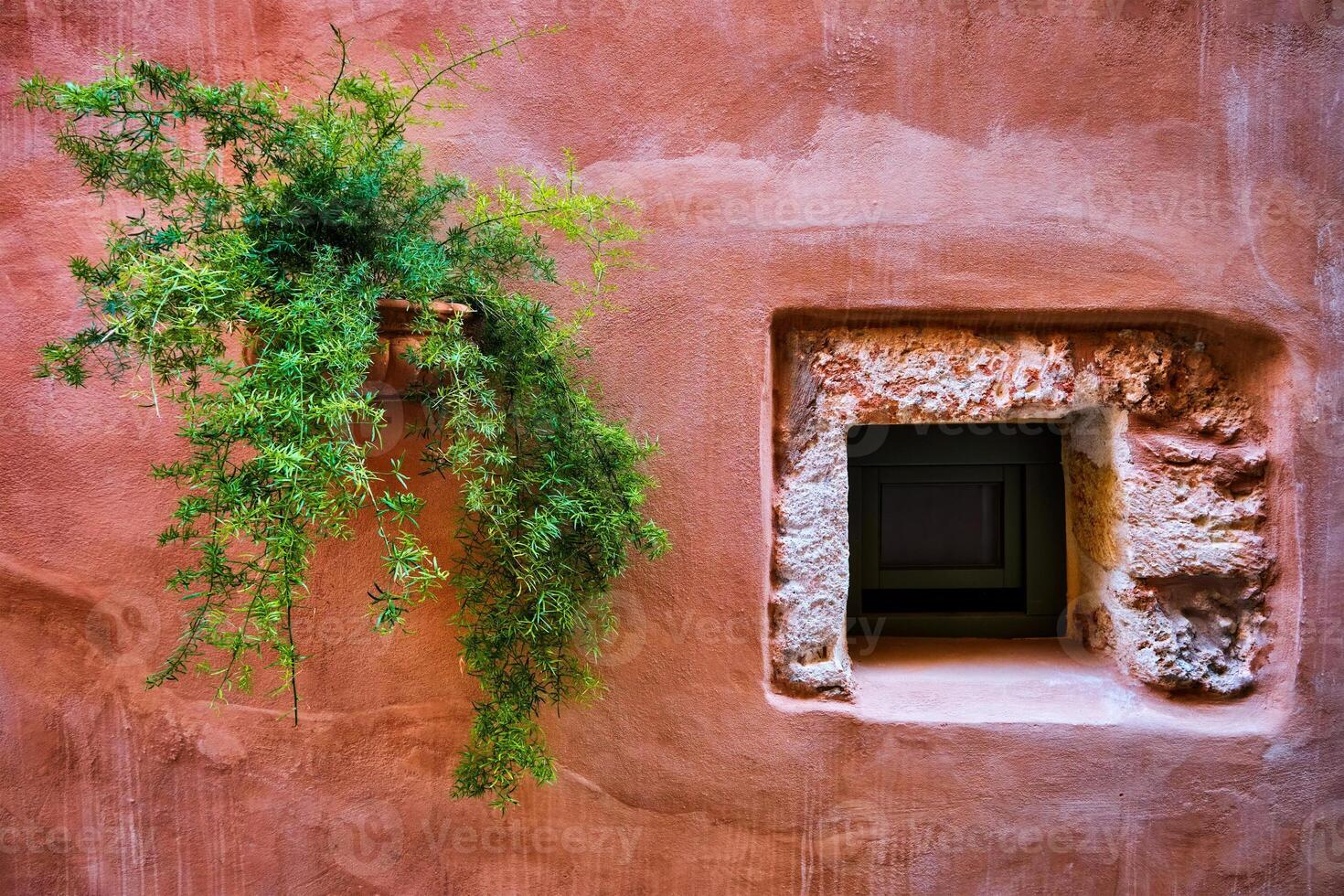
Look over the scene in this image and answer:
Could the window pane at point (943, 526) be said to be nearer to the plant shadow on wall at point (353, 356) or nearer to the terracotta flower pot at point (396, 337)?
the plant shadow on wall at point (353, 356)

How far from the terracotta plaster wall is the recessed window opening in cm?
48

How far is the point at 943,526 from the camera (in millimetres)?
2812

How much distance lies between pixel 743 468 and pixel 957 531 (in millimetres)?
969

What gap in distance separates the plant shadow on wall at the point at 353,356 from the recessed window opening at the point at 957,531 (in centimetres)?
92

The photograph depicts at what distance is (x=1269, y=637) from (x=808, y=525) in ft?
4.58

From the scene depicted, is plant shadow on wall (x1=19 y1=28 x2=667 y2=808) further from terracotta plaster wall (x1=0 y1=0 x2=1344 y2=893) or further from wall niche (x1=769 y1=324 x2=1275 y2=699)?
wall niche (x1=769 y1=324 x2=1275 y2=699)

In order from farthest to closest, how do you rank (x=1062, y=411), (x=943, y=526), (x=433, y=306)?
(x=943, y=526) → (x=1062, y=411) → (x=433, y=306)

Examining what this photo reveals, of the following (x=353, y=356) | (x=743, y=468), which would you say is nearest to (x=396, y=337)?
(x=353, y=356)

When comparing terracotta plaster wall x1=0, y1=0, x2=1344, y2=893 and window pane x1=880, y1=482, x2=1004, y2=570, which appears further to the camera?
window pane x1=880, y1=482, x2=1004, y2=570

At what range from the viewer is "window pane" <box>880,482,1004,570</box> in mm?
2793

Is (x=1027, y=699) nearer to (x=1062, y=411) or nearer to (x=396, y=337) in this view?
(x=1062, y=411)

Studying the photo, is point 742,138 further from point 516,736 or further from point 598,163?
point 516,736

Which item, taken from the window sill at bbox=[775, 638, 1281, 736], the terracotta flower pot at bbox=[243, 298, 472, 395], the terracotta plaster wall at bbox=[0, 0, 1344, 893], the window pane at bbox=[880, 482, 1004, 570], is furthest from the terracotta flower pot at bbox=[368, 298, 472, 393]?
the window pane at bbox=[880, 482, 1004, 570]

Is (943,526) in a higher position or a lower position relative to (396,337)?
lower
